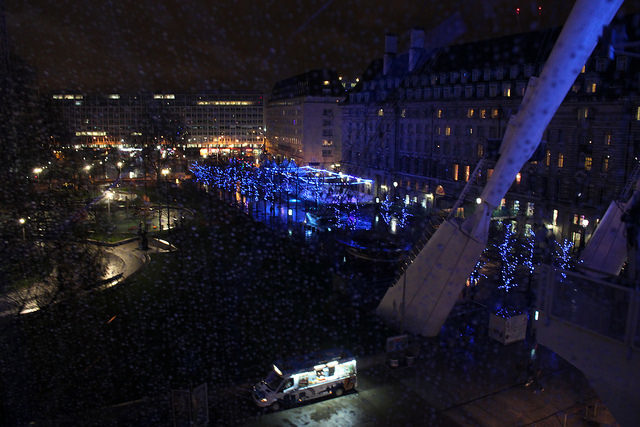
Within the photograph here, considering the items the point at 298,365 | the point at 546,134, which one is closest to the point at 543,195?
the point at 546,134

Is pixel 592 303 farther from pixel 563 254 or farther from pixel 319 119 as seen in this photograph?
pixel 319 119

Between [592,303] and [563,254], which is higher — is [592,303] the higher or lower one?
the higher one

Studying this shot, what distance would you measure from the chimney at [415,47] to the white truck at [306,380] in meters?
16.9

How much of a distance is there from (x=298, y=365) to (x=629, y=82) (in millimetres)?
11137

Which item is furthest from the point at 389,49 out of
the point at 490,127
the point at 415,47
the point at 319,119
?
the point at 319,119

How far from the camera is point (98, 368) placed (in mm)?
6090

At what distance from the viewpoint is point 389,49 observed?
896 inches

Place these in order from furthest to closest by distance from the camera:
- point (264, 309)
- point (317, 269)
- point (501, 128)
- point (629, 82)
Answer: point (501, 128), point (629, 82), point (317, 269), point (264, 309)

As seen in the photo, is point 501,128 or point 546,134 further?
point 501,128

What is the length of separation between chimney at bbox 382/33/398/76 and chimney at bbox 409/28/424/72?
1.93m

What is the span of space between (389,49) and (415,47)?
2317 millimetres

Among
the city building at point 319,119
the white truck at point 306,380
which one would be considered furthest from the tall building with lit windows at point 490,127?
the city building at point 319,119

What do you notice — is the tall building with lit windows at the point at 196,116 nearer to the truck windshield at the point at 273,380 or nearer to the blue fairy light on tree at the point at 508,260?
the blue fairy light on tree at the point at 508,260

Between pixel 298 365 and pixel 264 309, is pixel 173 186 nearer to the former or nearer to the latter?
pixel 264 309
